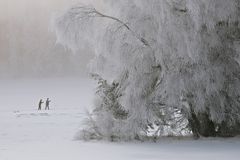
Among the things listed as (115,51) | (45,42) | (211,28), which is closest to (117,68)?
(115,51)

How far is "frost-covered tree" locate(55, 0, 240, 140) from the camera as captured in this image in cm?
1777

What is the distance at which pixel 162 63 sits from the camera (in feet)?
59.9

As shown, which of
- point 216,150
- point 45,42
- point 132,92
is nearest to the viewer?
point 216,150

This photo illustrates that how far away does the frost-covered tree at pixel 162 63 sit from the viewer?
58.3 feet

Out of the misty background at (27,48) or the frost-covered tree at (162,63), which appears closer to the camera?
the frost-covered tree at (162,63)

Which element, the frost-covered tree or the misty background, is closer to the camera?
the frost-covered tree

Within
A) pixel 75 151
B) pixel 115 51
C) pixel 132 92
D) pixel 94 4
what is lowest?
pixel 75 151

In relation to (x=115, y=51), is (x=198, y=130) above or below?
below

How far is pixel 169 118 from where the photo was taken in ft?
64.4

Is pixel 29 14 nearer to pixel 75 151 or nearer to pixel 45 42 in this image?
pixel 45 42

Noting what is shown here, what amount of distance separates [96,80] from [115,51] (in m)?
2.18

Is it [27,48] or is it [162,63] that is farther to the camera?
[27,48]

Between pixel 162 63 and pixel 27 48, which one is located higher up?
pixel 27 48

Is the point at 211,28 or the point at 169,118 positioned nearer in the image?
the point at 211,28
